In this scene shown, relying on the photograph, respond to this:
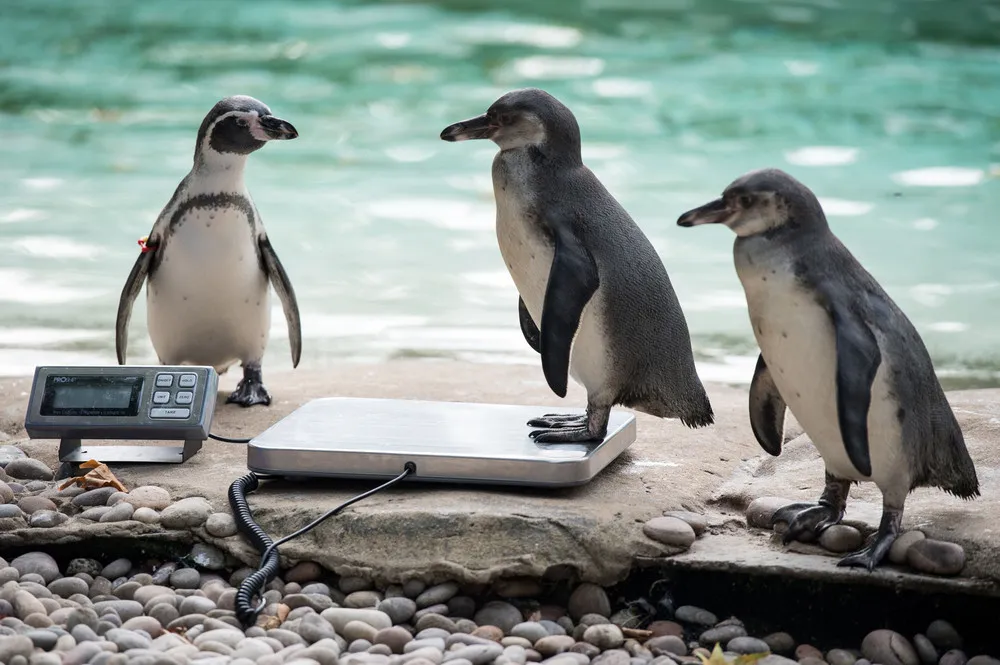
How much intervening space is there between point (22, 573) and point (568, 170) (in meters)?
1.38

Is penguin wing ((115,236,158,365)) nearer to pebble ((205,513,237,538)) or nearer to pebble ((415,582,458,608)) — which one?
pebble ((205,513,237,538))

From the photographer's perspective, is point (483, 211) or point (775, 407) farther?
point (483, 211)

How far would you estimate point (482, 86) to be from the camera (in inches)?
435

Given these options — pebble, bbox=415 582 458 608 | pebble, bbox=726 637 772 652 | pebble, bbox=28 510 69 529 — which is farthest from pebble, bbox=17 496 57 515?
pebble, bbox=726 637 772 652

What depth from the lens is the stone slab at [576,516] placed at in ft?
7.69

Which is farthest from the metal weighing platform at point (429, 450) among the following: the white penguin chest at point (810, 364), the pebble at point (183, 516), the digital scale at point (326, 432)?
the white penguin chest at point (810, 364)

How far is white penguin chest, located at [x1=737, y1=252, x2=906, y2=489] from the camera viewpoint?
227cm

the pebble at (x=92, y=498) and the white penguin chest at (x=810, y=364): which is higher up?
the white penguin chest at (x=810, y=364)

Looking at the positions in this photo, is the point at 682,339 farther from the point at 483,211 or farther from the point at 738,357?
the point at 483,211

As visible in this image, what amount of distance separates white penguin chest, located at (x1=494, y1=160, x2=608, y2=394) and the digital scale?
0.17 metres

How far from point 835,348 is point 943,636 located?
21.2 inches

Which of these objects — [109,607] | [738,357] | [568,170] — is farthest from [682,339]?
[738,357]

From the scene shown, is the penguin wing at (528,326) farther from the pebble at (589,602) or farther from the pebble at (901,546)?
the pebble at (901,546)

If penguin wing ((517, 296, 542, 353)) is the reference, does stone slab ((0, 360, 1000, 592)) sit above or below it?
below
